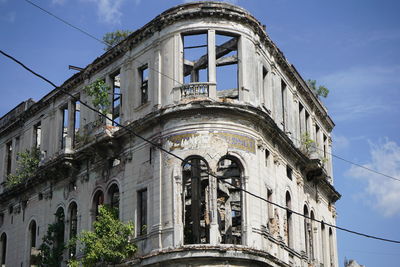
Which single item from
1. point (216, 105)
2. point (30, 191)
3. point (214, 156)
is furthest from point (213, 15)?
point (30, 191)

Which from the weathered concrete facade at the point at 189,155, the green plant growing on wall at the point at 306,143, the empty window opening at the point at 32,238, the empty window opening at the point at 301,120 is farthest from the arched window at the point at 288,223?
the empty window opening at the point at 32,238

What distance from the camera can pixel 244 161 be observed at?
3105cm

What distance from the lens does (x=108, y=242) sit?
31859 mm

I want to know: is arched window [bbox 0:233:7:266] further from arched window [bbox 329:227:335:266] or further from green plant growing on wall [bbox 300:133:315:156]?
arched window [bbox 329:227:335:266]

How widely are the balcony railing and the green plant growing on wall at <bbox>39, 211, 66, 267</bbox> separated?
9903 millimetres

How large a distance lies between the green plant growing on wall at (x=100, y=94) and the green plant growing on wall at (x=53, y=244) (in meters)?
5.76

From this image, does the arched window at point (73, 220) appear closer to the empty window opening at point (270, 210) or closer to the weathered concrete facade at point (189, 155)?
the weathered concrete facade at point (189, 155)

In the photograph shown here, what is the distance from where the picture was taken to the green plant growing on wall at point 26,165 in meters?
40.2

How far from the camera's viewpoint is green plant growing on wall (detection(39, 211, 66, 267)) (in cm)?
3634

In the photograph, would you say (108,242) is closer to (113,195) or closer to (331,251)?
(113,195)

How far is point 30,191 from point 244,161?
46.4 feet

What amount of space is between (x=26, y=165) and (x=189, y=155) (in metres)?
13.1

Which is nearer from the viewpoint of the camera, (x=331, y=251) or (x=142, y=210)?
(x=142, y=210)

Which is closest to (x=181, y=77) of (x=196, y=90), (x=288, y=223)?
(x=196, y=90)
